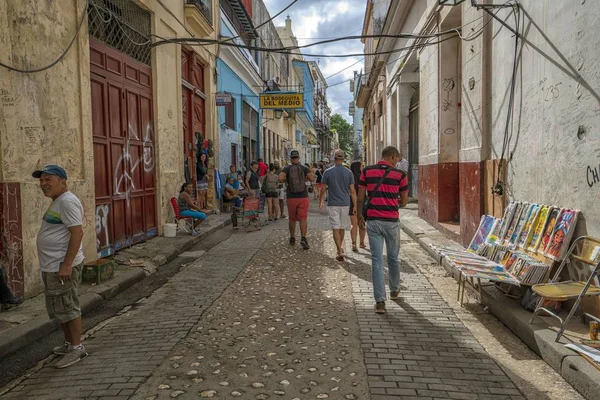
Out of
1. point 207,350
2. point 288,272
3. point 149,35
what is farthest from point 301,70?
point 207,350

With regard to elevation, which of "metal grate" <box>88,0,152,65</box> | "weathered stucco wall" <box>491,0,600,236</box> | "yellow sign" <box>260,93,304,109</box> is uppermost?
"yellow sign" <box>260,93,304,109</box>

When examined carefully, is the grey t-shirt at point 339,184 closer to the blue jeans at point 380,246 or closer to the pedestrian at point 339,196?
the pedestrian at point 339,196

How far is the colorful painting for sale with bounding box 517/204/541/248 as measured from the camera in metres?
5.49

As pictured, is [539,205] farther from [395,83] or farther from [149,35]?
[395,83]

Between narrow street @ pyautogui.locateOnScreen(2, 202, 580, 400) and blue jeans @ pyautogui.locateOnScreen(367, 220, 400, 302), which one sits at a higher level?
blue jeans @ pyautogui.locateOnScreen(367, 220, 400, 302)

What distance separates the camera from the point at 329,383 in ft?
11.7

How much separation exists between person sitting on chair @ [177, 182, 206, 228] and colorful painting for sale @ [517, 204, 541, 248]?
6.76m

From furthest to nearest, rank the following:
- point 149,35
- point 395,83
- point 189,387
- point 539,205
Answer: point 395,83
point 149,35
point 539,205
point 189,387

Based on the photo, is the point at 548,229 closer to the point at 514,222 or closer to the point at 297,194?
the point at 514,222

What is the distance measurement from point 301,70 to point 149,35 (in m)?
36.9

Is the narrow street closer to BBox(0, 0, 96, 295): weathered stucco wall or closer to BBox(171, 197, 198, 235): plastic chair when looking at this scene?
BBox(0, 0, 96, 295): weathered stucco wall

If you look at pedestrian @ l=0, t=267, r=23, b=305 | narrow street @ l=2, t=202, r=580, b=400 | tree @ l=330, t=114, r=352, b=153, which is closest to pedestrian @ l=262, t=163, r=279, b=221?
narrow street @ l=2, t=202, r=580, b=400

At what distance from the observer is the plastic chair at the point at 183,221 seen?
1059 cm

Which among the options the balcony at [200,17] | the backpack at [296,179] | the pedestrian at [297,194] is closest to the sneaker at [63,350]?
the pedestrian at [297,194]
